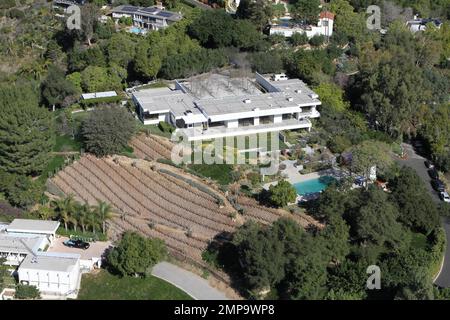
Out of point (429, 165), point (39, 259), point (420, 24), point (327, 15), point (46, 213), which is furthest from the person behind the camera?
point (420, 24)

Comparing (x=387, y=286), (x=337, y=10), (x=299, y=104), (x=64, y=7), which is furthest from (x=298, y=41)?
(x=387, y=286)

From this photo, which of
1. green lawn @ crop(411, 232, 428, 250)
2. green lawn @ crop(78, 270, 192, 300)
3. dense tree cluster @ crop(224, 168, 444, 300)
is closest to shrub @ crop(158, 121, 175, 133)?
dense tree cluster @ crop(224, 168, 444, 300)

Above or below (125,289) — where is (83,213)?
above

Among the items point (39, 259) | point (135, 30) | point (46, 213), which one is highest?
point (135, 30)

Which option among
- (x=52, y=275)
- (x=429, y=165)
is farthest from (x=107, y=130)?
(x=429, y=165)

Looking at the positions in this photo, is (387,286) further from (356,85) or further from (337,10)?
(337,10)

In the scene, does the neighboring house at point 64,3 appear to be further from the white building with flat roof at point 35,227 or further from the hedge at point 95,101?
the white building with flat roof at point 35,227

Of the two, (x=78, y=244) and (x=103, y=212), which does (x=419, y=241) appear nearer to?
(x=103, y=212)

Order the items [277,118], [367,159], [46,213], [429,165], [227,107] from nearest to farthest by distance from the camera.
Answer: [46,213]
[367,159]
[429,165]
[227,107]
[277,118]
